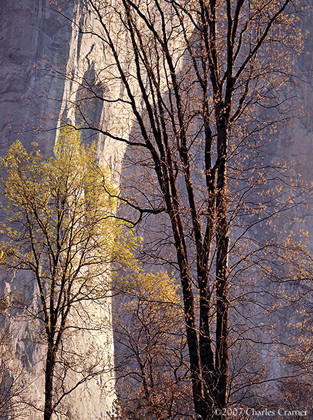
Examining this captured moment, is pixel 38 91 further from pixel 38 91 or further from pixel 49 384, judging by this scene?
pixel 49 384

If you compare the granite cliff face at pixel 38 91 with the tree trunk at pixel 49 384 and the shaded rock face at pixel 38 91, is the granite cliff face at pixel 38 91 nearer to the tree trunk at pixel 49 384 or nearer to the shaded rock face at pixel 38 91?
the shaded rock face at pixel 38 91

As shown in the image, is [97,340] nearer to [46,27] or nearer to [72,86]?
[72,86]

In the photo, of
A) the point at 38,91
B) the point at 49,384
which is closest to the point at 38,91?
the point at 38,91

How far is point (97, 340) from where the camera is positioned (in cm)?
1719

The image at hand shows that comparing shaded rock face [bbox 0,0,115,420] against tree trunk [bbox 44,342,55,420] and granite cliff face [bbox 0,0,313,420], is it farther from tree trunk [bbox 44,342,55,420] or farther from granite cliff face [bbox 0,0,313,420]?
tree trunk [bbox 44,342,55,420]

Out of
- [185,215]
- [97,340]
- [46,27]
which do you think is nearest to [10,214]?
[97,340]

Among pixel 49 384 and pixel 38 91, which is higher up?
pixel 38 91

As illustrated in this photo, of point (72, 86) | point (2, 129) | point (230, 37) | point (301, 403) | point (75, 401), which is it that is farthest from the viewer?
point (72, 86)

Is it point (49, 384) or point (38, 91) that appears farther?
point (38, 91)

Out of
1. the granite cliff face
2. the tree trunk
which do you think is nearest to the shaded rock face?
the granite cliff face

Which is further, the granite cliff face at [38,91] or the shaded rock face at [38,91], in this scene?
the shaded rock face at [38,91]

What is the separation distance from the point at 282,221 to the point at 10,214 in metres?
23.5

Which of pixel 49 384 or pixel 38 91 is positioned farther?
pixel 38 91

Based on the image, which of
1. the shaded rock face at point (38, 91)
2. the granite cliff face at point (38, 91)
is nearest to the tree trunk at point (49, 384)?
the granite cliff face at point (38, 91)
